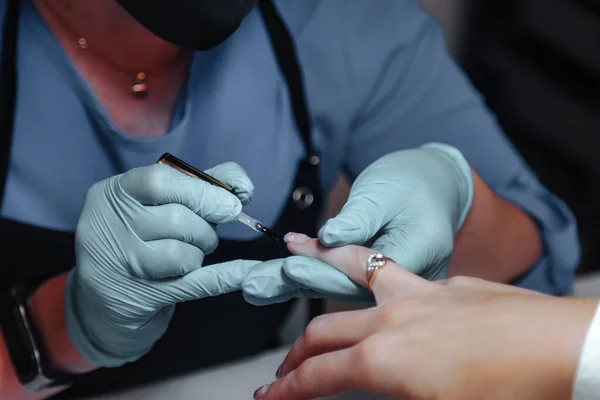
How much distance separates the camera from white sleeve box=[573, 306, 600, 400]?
425mm

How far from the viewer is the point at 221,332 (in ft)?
2.52

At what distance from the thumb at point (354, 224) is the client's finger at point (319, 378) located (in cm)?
10

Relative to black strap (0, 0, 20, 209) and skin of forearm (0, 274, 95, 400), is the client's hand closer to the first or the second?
skin of forearm (0, 274, 95, 400)

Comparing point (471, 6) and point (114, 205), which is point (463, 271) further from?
point (471, 6)

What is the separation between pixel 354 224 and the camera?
534 millimetres

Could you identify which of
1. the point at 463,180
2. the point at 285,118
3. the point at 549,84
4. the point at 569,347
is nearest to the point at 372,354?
the point at 569,347

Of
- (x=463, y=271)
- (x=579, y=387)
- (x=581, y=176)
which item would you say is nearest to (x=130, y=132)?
(x=463, y=271)

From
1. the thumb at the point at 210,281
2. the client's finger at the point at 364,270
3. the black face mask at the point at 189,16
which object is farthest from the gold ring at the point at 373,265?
the black face mask at the point at 189,16

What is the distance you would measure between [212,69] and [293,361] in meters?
0.35

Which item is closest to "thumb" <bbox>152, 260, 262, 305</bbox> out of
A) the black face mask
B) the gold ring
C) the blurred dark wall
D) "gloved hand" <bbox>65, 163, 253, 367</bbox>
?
"gloved hand" <bbox>65, 163, 253, 367</bbox>

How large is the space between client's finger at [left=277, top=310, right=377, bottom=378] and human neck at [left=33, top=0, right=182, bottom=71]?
36 centimetres

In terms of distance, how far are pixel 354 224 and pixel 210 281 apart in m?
0.14

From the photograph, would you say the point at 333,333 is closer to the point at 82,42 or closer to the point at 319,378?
the point at 319,378

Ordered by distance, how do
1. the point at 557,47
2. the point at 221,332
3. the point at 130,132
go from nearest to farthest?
the point at 130,132 < the point at 221,332 < the point at 557,47
